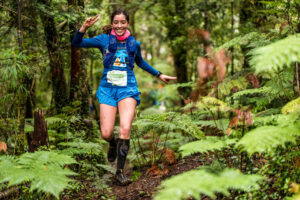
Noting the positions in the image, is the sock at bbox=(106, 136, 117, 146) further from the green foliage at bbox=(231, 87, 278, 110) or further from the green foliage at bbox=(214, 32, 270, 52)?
the green foliage at bbox=(214, 32, 270, 52)

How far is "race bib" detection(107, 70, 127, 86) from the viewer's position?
14.4 feet

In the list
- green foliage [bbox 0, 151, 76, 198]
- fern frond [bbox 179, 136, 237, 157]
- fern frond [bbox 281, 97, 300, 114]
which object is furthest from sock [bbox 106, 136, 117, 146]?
fern frond [bbox 281, 97, 300, 114]

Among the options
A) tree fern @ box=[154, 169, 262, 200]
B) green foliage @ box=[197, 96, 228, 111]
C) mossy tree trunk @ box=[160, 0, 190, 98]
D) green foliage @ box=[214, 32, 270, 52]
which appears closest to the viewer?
tree fern @ box=[154, 169, 262, 200]

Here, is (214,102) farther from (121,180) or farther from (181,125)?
(121,180)

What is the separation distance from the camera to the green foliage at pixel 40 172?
226cm

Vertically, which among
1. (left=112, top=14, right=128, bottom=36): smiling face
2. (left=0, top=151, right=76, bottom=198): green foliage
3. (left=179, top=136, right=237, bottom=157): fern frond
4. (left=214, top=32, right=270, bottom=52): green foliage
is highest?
(left=112, top=14, right=128, bottom=36): smiling face

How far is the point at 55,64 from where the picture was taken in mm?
6945

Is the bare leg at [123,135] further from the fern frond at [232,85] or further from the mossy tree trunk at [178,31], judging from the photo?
the mossy tree trunk at [178,31]

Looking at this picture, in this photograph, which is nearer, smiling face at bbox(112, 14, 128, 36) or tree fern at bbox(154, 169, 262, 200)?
tree fern at bbox(154, 169, 262, 200)

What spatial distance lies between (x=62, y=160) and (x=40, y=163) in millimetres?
219

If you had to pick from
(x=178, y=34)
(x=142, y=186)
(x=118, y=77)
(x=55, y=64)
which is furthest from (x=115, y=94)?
(x=178, y=34)

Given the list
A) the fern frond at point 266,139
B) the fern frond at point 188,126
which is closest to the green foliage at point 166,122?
the fern frond at point 188,126

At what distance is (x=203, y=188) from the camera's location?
182 centimetres

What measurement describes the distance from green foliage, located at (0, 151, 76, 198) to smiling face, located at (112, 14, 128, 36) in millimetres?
2246
